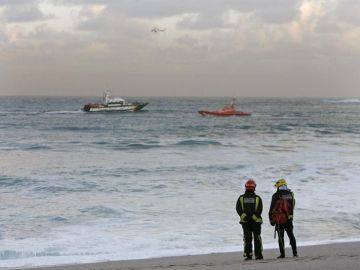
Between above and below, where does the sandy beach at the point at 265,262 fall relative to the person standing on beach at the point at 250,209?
below

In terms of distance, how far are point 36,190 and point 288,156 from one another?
17.2 meters

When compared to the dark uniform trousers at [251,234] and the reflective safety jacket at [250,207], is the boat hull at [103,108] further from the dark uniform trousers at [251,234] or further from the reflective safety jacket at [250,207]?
the reflective safety jacket at [250,207]

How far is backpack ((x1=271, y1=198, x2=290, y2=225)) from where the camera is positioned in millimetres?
8469

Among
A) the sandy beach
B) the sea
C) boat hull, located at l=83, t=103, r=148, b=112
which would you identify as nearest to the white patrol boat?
boat hull, located at l=83, t=103, r=148, b=112

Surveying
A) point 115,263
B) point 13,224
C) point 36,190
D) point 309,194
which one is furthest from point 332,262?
point 36,190

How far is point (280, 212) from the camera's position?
8.53 metres

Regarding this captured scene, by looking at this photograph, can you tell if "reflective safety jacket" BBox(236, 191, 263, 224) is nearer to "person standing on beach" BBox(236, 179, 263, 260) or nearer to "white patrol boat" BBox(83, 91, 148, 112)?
"person standing on beach" BBox(236, 179, 263, 260)

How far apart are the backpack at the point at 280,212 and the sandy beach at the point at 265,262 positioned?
639mm

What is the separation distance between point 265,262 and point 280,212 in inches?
33.0

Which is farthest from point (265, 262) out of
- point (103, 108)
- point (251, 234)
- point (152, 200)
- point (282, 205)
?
point (103, 108)

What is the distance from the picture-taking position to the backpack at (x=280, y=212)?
847 centimetres

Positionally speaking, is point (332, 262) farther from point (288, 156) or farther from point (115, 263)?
point (288, 156)

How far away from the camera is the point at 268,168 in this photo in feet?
85.5

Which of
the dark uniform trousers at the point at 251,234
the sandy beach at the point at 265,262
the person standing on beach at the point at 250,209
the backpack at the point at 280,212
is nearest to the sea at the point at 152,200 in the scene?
the sandy beach at the point at 265,262
